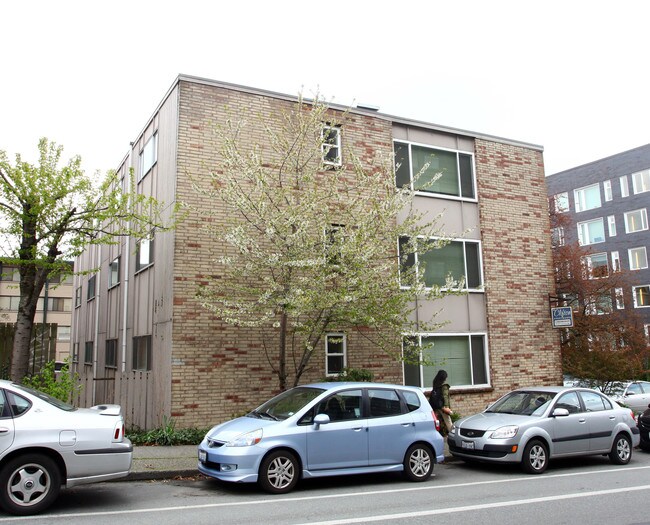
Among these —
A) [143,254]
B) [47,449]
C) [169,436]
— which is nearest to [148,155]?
[143,254]

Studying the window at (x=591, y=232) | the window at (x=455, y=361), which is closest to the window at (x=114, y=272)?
the window at (x=455, y=361)

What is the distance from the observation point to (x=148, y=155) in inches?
640

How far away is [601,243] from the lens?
40.3m

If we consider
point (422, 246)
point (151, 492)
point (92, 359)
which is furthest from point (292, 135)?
point (92, 359)

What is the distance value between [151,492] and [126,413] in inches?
291

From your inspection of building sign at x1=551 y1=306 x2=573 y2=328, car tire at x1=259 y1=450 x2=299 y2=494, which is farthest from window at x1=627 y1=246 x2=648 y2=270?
car tire at x1=259 y1=450 x2=299 y2=494

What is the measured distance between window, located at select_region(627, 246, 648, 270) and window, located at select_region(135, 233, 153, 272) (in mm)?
32585

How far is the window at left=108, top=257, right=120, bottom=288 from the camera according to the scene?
18917mm

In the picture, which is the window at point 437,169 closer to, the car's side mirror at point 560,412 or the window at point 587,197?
the car's side mirror at point 560,412

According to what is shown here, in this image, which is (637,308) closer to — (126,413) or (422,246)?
(422,246)

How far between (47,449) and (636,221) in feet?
128

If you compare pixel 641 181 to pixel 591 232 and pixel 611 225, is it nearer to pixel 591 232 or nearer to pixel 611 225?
pixel 611 225

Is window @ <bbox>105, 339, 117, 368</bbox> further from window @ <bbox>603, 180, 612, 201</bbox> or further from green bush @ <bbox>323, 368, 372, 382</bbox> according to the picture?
window @ <bbox>603, 180, 612, 201</bbox>

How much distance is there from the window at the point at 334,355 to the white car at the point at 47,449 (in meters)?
7.14
